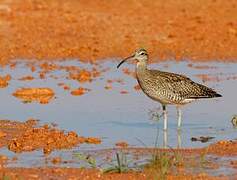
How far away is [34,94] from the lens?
1603 centimetres

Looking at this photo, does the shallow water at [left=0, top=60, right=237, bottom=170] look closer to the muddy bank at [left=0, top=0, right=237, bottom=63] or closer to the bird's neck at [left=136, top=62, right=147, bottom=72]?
the bird's neck at [left=136, top=62, right=147, bottom=72]

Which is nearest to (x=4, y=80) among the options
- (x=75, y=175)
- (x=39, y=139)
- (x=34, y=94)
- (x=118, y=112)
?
(x=34, y=94)

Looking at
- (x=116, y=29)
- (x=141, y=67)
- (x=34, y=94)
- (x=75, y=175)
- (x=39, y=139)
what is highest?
(x=116, y=29)

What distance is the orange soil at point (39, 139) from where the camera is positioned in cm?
1236

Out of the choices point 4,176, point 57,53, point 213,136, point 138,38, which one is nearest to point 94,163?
point 4,176

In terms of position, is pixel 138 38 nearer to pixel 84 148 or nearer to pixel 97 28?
pixel 97 28

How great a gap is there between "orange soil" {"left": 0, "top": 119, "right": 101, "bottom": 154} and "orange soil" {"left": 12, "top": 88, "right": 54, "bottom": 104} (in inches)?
96.1

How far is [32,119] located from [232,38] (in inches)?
328

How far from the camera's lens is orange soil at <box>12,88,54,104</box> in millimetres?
15878

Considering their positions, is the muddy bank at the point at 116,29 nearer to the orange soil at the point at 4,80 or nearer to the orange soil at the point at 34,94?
the orange soil at the point at 4,80

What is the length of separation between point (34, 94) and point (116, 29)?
6.47 meters

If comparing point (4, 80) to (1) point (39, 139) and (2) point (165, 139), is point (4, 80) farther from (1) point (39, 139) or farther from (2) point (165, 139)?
(2) point (165, 139)

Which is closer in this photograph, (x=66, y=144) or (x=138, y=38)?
(x=66, y=144)

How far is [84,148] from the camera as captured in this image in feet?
40.7
